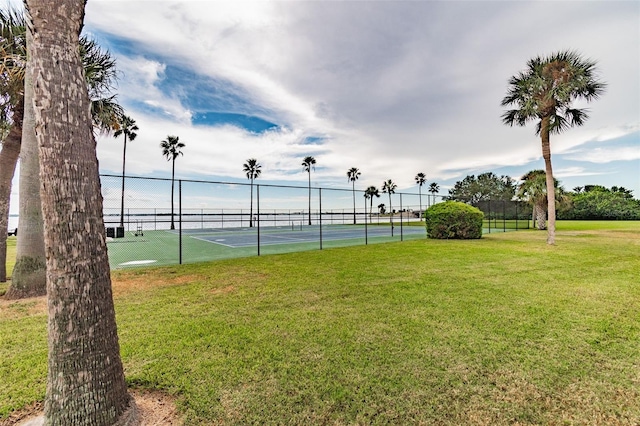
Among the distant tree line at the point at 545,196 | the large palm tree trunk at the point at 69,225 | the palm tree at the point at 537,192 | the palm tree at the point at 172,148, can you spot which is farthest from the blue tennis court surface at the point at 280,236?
the palm tree at the point at 172,148

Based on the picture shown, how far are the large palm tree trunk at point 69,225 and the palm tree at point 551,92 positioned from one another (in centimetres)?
1389

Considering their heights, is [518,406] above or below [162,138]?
below

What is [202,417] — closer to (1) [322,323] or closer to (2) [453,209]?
(1) [322,323]

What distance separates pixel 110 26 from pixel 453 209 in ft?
47.9

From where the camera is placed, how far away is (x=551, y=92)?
10617mm

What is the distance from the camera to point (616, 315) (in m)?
3.68

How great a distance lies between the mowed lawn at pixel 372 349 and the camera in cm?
193

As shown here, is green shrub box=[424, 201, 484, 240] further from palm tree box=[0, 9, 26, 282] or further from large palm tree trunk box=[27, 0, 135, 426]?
→ palm tree box=[0, 9, 26, 282]

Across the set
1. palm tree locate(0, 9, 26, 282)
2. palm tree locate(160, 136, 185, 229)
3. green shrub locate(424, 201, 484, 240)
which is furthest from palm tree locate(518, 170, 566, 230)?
palm tree locate(160, 136, 185, 229)

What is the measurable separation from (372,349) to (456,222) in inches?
491

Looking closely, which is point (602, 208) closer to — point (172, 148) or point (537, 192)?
point (537, 192)

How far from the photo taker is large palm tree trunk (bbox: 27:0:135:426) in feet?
4.90

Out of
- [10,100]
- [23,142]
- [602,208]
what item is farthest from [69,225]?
[602,208]

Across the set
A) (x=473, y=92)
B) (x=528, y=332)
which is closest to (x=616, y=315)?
(x=528, y=332)
